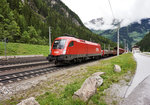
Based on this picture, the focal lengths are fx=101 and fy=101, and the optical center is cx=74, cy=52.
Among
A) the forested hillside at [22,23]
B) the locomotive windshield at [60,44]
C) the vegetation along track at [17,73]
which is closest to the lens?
the vegetation along track at [17,73]

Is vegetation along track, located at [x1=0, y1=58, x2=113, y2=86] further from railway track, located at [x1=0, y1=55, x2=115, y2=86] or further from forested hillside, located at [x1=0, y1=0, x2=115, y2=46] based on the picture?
forested hillside, located at [x1=0, y1=0, x2=115, y2=46]

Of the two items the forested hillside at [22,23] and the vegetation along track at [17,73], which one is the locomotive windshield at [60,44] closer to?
the vegetation along track at [17,73]

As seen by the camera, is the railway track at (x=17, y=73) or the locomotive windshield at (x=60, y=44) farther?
the locomotive windshield at (x=60, y=44)

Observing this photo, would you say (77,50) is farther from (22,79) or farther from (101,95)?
(101,95)

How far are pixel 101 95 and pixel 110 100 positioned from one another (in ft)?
1.40

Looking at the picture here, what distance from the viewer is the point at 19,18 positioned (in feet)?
160

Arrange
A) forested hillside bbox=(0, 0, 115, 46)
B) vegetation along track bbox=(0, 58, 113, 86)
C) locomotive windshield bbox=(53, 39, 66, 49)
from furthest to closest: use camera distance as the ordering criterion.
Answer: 1. forested hillside bbox=(0, 0, 115, 46)
2. locomotive windshield bbox=(53, 39, 66, 49)
3. vegetation along track bbox=(0, 58, 113, 86)

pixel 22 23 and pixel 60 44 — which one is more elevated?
pixel 22 23

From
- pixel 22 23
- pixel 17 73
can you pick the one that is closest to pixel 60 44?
pixel 17 73

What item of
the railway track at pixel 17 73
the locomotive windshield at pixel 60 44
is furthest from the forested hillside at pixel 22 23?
the locomotive windshield at pixel 60 44

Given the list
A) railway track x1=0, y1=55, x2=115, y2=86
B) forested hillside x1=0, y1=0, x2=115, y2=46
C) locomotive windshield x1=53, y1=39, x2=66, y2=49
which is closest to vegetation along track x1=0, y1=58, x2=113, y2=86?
railway track x1=0, y1=55, x2=115, y2=86

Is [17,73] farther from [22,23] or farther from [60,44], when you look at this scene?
[22,23]

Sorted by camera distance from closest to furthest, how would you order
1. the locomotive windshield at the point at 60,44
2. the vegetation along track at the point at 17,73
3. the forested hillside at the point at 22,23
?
the vegetation along track at the point at 17,73, the locomotive windshield at the point at 60,44, the forested hillside at the point at 22,23

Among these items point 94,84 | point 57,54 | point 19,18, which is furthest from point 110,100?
point 19,18
